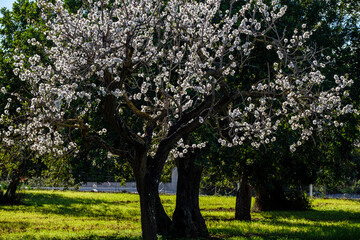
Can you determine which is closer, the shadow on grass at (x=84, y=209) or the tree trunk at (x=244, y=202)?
the tree trunk at (x=244, y=202)

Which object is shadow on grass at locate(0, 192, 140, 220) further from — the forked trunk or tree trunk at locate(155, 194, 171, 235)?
the forked trunk

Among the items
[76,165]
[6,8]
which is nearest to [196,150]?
[76,165]

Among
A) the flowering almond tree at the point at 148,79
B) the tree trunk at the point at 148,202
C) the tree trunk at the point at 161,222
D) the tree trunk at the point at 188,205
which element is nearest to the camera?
the flowering almond tree at the point at 148,79

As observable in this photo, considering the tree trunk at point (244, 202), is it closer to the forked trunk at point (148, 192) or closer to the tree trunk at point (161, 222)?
the tree trunk at point (161, 222)

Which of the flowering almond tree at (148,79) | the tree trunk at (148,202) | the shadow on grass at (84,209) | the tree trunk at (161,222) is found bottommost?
the shadow on grass at (84,209)

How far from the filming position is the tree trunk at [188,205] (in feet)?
46.4

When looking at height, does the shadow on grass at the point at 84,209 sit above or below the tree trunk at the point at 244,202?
below

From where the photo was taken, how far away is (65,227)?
1716 centimetres

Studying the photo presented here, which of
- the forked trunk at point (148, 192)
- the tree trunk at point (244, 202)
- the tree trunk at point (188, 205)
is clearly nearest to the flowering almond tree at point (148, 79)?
the forked trunk at point (148, 192)

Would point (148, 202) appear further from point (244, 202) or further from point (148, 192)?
point (244, 202)

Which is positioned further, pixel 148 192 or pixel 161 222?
pixel 161 222

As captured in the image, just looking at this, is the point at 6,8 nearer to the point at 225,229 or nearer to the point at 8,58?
the point at 8,58

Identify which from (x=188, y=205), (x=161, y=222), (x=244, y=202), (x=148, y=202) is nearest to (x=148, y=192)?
(x=148, y=202)

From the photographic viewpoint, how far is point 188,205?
48.6 feet
